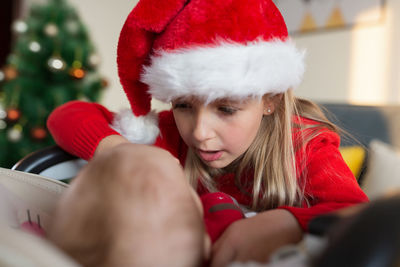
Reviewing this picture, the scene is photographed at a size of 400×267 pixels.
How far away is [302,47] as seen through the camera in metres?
2.38

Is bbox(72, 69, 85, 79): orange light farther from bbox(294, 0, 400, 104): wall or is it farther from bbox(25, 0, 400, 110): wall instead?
bbox(294, 0, 400, 104): wall

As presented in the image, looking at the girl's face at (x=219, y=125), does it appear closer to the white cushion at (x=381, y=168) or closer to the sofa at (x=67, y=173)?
the sofa at (x=67, y=173)

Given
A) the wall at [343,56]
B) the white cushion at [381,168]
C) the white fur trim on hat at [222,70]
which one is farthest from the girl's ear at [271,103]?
the wall at [343,56]

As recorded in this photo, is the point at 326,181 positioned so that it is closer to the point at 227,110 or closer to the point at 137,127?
the point at 227,110

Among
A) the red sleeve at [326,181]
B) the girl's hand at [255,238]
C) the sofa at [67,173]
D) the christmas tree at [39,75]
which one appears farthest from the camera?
the christmas tree at [39,75]

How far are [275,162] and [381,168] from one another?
468mm

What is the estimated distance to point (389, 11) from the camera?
2.12 meters

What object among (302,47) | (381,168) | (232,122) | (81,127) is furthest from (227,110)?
(302,47)

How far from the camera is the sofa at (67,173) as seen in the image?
33 centimetres

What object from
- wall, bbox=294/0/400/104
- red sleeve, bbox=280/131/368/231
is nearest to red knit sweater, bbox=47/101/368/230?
red sleeve, bbox=280/131/368/231

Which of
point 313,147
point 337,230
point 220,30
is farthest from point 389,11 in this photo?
point 337,230

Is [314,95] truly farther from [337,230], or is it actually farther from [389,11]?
[337,230]

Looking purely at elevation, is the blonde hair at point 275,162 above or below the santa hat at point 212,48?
below

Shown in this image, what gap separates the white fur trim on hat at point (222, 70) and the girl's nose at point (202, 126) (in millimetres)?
48
